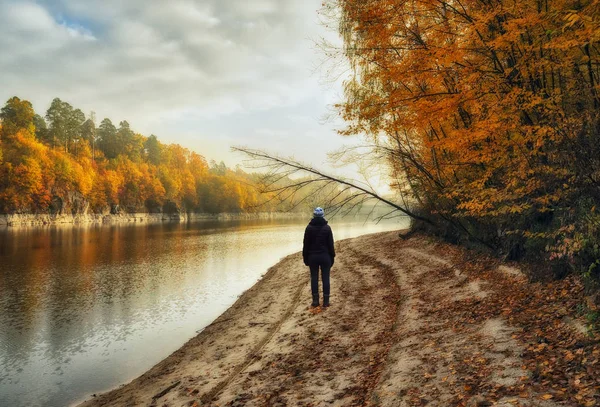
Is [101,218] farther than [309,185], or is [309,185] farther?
[101,218]

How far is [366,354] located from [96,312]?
12941mm

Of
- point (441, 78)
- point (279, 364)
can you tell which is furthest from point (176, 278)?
point (441, 78)

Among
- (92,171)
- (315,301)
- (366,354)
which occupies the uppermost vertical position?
(92,171)

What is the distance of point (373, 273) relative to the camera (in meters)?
17.2

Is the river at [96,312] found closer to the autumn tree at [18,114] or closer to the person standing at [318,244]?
the person standing at [318,244]

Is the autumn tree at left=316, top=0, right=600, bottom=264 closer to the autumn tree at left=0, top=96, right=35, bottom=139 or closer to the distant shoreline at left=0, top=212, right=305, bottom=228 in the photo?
the distant shoreline at left=0, top=212, right=305, bottom=228

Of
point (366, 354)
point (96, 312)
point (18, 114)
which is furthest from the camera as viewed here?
point (18, 114)

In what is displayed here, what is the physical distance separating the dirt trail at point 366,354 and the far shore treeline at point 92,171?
3190 cm

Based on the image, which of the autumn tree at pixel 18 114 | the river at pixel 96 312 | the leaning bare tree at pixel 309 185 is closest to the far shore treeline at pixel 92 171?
the autumn tree at pixel 18 114

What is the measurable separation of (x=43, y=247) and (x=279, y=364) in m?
38.1

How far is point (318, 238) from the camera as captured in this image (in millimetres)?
10742

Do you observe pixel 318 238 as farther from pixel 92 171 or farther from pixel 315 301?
pixel 92 171

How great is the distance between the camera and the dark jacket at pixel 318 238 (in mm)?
10586

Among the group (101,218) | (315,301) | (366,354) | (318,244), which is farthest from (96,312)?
(101,218)
